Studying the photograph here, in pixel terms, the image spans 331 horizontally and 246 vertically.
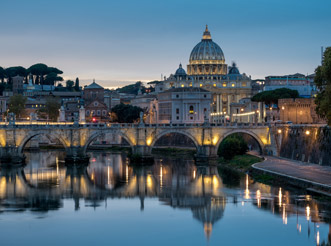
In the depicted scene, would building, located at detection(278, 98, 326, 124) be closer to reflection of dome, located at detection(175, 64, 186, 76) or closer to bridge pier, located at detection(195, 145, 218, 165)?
bridge pier, located at detection(195, 145, 218, 165)

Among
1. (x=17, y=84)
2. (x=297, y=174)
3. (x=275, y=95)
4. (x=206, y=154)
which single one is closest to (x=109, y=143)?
(x=275, y=95)

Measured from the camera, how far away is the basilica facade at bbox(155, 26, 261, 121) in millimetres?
169500

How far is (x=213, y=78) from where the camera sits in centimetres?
17738

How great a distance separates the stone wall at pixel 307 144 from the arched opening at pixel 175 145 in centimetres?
1926

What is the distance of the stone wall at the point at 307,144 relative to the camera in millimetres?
60844

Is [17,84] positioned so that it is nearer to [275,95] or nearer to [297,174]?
[275,95]

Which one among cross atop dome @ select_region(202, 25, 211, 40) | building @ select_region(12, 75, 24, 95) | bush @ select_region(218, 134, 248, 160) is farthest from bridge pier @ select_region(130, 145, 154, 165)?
building @ select_region(12, 75, 24, 95)

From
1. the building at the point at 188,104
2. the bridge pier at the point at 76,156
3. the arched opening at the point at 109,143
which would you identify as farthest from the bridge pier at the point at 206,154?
the building at the point at 188,104

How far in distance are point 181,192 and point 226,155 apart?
2280 centimetres

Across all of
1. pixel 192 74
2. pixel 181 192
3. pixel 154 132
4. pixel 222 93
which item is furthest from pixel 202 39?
pixel 181 192

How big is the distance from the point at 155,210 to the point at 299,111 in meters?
52.9

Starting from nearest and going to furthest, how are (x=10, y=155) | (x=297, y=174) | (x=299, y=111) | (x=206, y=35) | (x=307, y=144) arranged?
(x=297, y=174)
(x=307, y=144)
(x=10, y=155)
(x=299, y=111)
(x=206, y=35)

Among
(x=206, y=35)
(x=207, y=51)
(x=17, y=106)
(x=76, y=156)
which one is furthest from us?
(x=206, y=35)

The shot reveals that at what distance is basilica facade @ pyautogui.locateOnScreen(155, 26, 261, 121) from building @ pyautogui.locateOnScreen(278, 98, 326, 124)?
64.5 metres
